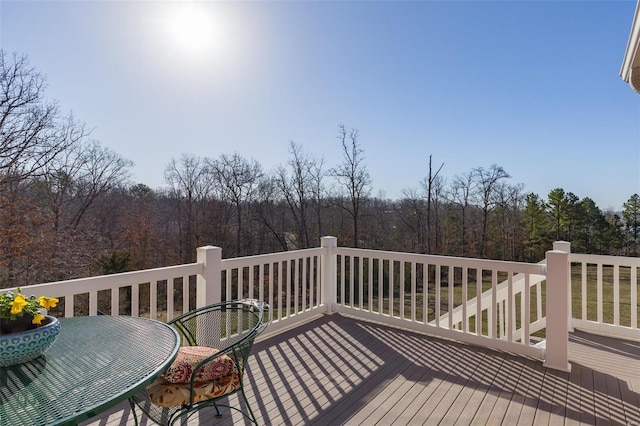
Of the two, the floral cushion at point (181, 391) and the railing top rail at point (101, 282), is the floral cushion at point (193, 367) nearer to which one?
the floral cushion at point (181, 391)

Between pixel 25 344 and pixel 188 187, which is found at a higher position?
pixel 188 187

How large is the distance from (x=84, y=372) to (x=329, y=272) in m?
3.60

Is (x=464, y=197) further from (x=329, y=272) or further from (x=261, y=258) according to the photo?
(x=261, y=258)

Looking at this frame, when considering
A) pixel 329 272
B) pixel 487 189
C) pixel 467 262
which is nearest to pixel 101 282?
pixel 329 272

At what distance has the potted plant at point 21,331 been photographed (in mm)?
1293

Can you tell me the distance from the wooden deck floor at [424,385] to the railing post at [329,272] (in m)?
0.90

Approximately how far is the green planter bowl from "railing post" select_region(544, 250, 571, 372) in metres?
3.57

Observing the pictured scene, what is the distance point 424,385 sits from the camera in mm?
2818

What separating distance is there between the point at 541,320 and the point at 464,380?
2.42 metres

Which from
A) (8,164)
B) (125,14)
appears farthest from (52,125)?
(125,14)

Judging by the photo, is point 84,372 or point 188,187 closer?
point 84,372

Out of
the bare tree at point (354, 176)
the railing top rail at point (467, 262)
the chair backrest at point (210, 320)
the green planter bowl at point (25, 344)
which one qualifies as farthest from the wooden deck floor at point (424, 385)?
the bare tree at point (354, 176)

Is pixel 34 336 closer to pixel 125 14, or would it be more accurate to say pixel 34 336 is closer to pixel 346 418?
pixel 346 418

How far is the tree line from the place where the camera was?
37.8 feet
